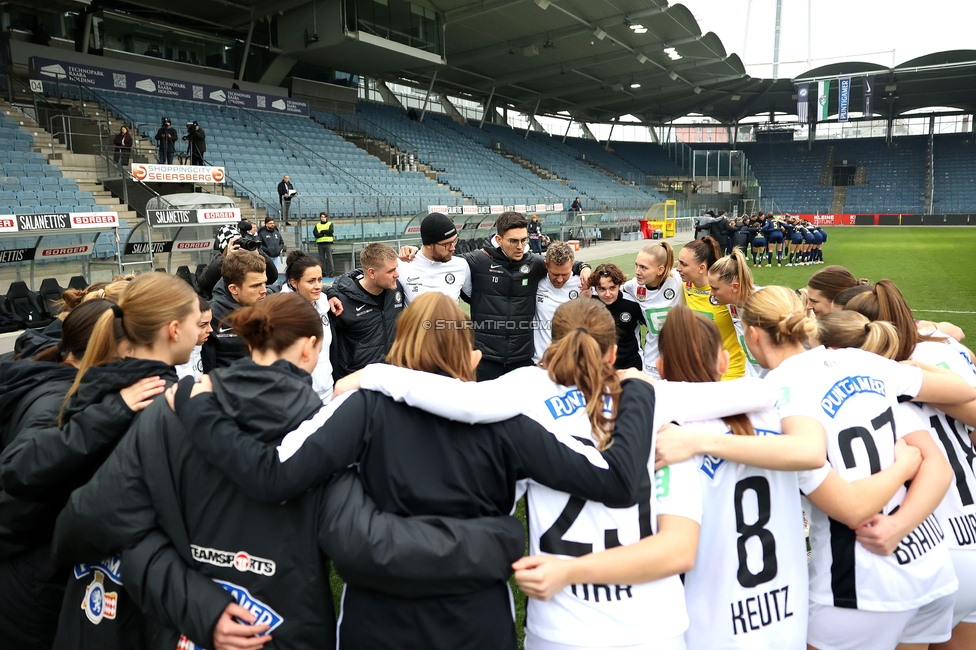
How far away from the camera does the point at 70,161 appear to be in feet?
58.0

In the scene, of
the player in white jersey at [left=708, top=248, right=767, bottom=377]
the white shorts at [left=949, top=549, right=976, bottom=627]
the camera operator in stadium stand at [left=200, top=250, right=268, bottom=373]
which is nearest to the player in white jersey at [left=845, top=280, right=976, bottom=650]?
the white shorts at [left=949, top=549, right=976, bottom=627]

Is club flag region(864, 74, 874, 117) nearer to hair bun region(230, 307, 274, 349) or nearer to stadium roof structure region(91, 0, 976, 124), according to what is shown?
stadium roof structure region(91, 0, 976, 124)

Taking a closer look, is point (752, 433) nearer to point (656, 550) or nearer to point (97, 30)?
point (656, 550)

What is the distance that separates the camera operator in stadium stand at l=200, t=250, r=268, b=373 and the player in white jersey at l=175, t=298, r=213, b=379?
0.06 meters

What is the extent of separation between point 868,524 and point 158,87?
26093 millimetres

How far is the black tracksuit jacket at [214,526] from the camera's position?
74.9 inches

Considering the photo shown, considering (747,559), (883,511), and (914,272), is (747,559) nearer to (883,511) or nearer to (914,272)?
(883,511)

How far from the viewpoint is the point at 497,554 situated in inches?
72.0

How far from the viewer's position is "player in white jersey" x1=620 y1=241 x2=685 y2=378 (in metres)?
5.01

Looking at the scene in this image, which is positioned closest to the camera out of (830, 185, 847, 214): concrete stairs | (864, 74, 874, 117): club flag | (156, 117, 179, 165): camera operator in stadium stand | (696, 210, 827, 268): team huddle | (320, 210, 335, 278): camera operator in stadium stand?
(320, 210, 335, 278): camera operator in stadium stand

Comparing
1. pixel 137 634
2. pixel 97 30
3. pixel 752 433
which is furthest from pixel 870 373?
pixel 97 30

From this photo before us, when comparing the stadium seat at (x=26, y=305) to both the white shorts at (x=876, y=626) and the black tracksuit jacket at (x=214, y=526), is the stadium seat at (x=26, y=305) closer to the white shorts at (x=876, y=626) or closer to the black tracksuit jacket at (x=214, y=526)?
the black tracksuit jacket at (x=214, y=526)

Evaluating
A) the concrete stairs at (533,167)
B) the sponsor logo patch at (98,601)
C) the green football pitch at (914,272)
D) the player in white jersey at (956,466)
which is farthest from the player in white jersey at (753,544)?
the concrete stairs at (533,167)

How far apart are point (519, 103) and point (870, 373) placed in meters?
48.1
